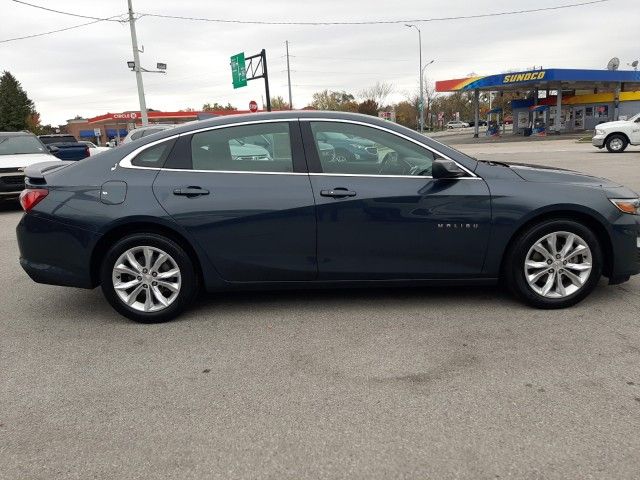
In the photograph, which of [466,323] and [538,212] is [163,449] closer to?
[466,323]

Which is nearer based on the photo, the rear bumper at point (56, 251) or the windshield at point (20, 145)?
the rear bumper at point (56, 251)

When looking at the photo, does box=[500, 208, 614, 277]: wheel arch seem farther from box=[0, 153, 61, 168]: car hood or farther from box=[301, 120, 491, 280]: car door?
box=[0, 153, 61, 168]: car hood

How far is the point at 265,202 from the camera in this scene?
13.1 feet

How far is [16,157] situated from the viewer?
10.8 m

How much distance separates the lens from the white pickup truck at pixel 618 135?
68.6 ft

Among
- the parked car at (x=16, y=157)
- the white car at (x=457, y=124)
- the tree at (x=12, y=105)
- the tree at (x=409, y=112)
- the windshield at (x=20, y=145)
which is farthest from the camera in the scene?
the white car at (x=457, y=124)

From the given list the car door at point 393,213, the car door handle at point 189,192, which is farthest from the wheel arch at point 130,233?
the car door at point 393,213

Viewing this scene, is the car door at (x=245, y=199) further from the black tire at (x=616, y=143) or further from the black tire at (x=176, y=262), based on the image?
the black tire at (x=616, y=143)

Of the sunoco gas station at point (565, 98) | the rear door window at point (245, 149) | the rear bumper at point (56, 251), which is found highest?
the sunoco gas station at point (565, 98)

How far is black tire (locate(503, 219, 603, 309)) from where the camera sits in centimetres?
403

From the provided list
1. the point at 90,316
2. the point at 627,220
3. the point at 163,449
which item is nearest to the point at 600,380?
the point at 627,220

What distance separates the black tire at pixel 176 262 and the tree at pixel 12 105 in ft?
277

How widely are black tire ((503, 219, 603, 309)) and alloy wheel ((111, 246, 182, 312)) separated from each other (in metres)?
2.61

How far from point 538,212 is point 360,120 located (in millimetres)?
1543
